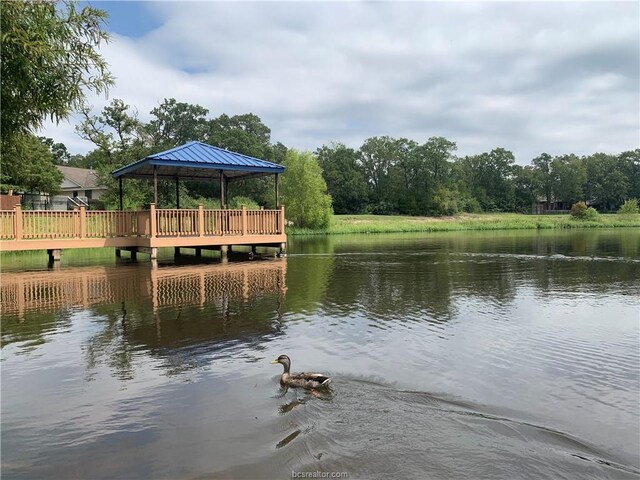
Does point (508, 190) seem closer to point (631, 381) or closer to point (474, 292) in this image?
point (474, 292)

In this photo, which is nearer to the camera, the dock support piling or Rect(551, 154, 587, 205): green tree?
the dock support piling

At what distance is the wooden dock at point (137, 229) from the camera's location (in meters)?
17.2

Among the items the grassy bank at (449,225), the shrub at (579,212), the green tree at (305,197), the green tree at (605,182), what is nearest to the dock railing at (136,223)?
the green tree at (305,197)

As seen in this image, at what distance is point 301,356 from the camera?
746cm

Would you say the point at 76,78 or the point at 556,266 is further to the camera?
the point at 556,266

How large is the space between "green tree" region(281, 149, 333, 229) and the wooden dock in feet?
102

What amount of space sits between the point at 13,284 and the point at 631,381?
566 inches

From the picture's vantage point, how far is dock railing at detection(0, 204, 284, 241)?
1722 centimetres

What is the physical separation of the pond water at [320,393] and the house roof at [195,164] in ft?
22.7

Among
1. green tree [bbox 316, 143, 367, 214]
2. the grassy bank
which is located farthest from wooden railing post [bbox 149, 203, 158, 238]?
green tree [bbox 316, 143, 367, 214]

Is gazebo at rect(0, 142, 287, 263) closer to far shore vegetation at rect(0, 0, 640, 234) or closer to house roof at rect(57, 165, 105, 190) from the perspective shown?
far shore vegetation at rect(0, 0, 640, 234)

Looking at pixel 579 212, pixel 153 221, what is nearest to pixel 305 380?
pixel 153 221

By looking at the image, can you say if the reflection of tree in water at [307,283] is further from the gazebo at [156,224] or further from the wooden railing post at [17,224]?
the wooden railing post at [17,224]

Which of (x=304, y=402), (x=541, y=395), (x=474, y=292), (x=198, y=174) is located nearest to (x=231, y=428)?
(x=304, y=402)
